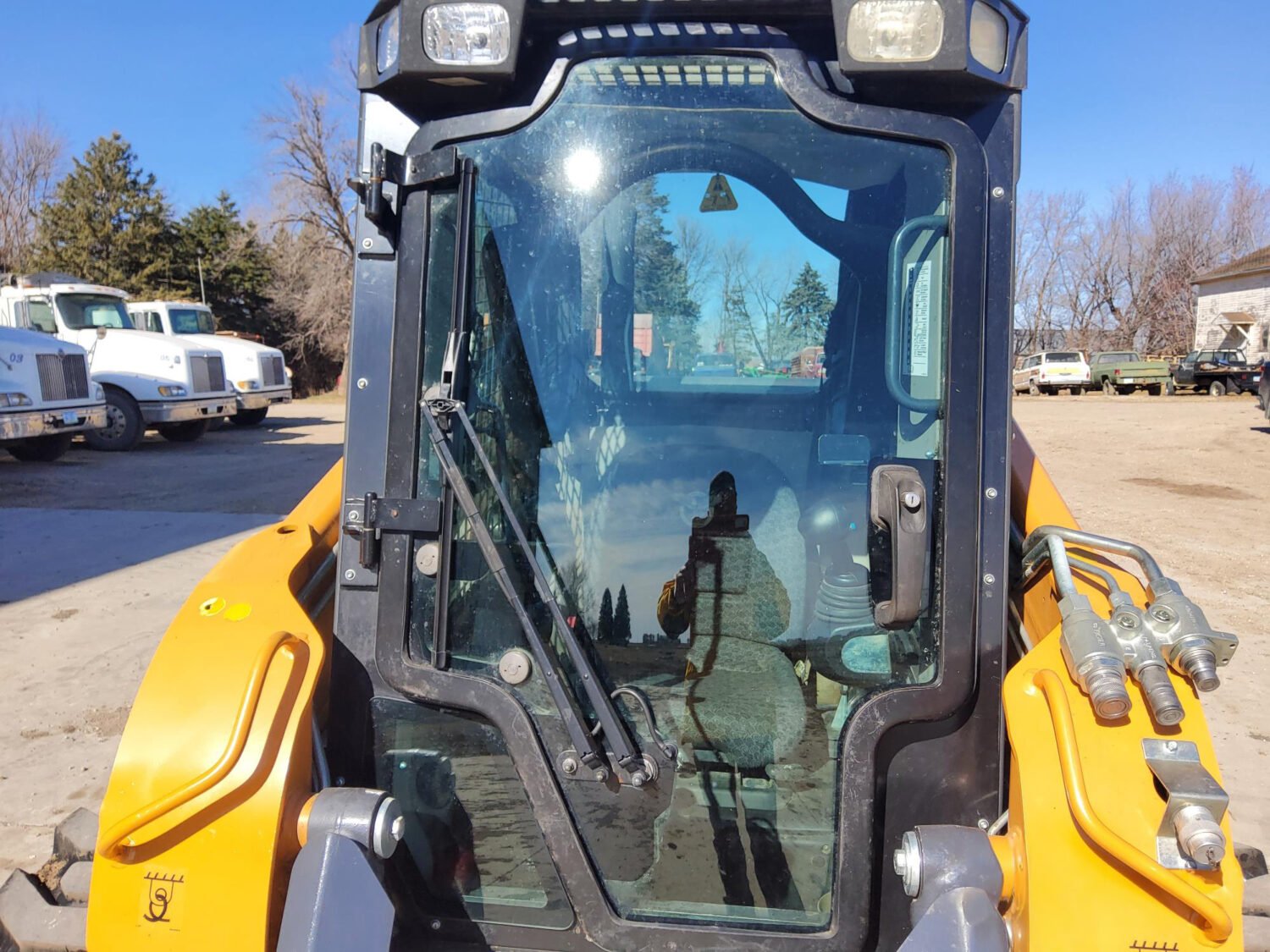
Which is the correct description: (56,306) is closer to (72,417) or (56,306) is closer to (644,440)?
(72,417)

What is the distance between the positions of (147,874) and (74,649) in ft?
16.0

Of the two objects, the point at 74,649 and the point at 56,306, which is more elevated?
the point at 56,306

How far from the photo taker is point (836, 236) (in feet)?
6.38

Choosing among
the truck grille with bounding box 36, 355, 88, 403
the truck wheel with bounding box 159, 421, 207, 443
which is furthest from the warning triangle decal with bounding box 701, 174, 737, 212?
the truck wheel with bounding box 159, 421, 207, 443

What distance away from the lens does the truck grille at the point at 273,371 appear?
64.7 feet

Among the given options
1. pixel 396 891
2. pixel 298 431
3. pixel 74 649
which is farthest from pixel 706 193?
pixel 298 431

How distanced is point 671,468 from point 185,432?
723 inches

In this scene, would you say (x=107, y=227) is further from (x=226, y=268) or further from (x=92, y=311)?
(x=92, y=311)

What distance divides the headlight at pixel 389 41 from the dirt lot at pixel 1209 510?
4104 mm

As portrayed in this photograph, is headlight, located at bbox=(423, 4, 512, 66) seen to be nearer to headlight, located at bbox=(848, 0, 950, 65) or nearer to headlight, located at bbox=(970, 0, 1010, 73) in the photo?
headlight, located at bbox=(848, 0, 950, 65)

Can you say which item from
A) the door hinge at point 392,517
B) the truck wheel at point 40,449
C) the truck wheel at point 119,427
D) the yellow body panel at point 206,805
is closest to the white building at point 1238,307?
the truck wheel at point 119,427

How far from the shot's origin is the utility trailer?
66.7 inches

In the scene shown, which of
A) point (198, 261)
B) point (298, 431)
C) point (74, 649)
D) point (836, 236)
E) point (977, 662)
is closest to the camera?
point (977, 662)

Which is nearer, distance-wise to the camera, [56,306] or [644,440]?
[644,440]
